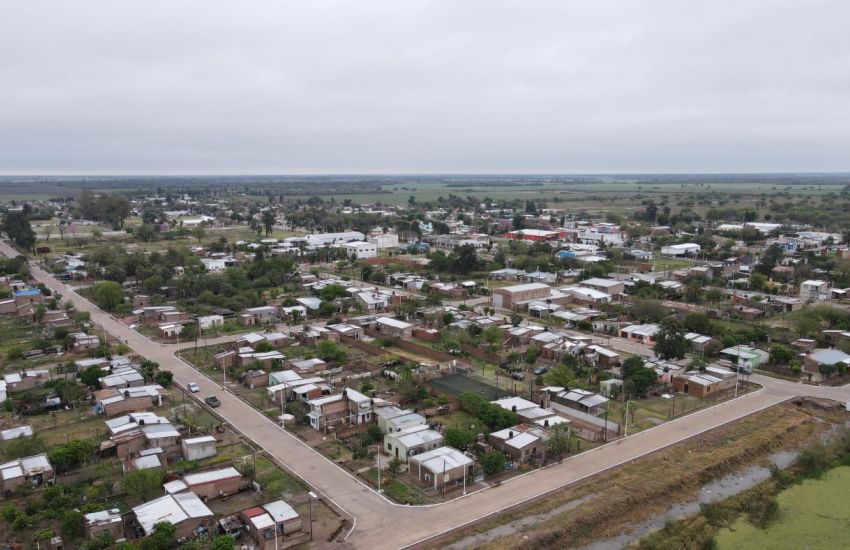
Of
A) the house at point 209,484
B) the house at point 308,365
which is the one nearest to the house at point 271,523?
the house at point 209,484

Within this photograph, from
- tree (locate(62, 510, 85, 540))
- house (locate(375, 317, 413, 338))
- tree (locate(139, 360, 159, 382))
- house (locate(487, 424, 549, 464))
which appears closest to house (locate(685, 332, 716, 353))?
house (locate(487, 424, 549, 464))

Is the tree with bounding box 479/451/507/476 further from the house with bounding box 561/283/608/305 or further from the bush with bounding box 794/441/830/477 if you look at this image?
the house with bounding box 561/283/608/305

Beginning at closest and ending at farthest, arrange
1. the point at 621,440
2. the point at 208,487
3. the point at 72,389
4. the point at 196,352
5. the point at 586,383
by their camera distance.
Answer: the point at 208,487, the point at 621,440, the point at 72,389, the point at 586,383, the point at 196,352

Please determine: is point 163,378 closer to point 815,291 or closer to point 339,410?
point 339,410

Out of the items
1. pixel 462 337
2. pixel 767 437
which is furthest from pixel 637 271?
pixel 767 437

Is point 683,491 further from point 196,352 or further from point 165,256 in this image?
point 165,256
